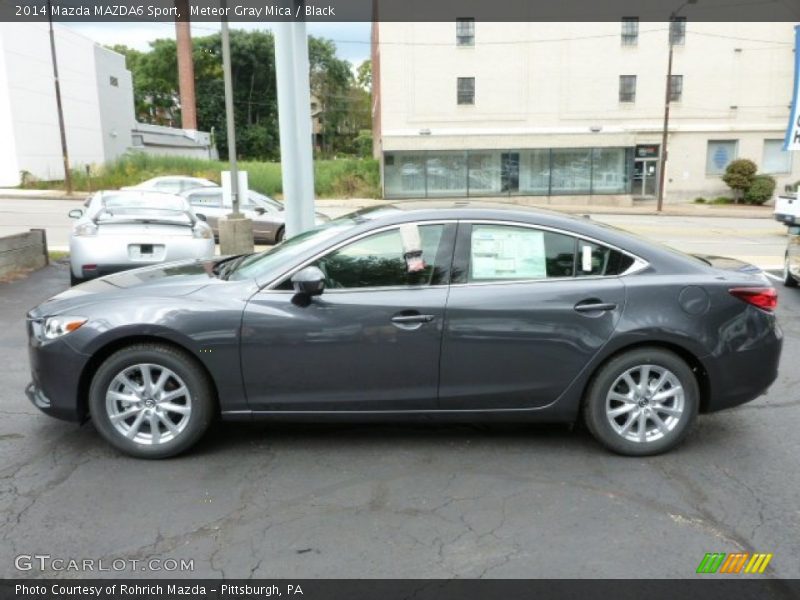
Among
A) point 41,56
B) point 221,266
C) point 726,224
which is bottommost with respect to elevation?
point 726,224

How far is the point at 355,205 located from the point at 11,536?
98.0ft

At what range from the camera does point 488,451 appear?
4.36 meters

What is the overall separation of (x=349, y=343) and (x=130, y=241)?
19.5ft

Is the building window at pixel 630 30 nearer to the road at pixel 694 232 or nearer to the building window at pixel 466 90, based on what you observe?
the building window at pixel 466 90

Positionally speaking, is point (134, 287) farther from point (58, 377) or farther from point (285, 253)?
point (285, 253)

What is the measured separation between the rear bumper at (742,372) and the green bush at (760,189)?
3443 cm

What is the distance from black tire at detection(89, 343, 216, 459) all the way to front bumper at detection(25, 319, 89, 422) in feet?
0.33

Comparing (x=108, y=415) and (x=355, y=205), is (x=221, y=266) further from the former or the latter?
(x=355, y=205)

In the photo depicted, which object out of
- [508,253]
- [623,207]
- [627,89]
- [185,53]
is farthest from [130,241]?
[185,53]

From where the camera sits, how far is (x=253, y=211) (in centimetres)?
1577

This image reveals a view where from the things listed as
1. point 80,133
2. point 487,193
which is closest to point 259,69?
point 80,133

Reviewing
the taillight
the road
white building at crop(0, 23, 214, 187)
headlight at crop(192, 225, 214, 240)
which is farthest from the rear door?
white building at crop(0, 23, 214, 187)
